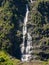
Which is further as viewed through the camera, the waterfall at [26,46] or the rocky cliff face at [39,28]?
the waterfall at [26,46]

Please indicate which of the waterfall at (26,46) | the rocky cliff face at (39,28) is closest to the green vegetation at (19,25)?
the rocky cliff face at (39,28)

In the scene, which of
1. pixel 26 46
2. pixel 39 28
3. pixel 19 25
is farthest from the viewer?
pixel 19 25

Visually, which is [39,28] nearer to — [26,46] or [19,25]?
[26,46]

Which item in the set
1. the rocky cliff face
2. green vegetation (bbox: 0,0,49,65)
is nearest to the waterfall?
green vegetation (bbox: 0,0,49,65)

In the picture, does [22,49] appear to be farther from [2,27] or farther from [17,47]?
[2,27]

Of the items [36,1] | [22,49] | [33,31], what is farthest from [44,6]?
[22,49]

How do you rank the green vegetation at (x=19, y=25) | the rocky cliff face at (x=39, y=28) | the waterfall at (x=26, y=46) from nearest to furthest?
the rocky cliff face at (x=39, y=28), the green vegetation at (x=19, y=25), the waterfall at (x=26, y=46)

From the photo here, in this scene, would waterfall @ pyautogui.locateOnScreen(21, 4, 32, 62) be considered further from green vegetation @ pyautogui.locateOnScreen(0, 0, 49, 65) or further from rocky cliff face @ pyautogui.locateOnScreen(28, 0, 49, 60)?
rocky cliff face @ pyautogui.locateOnScreen(28, 0, 49, 60)

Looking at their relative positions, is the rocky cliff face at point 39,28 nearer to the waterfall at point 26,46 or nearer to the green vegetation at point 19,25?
the green vegetation at point 19,25

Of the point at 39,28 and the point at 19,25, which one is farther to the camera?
the point at 19,25

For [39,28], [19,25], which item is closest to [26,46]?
[39,28]

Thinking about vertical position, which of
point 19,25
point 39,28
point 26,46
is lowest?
point 26,46
